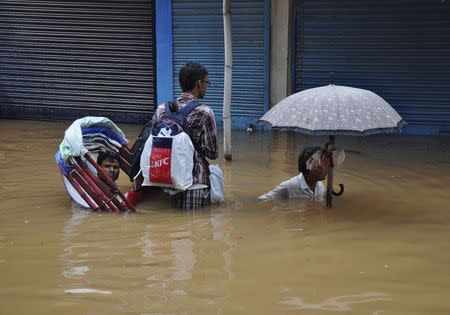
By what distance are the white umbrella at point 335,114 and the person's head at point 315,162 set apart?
1.70 feet

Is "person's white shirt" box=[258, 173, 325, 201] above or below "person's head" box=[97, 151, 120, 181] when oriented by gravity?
below

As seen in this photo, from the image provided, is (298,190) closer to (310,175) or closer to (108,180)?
(310,175)

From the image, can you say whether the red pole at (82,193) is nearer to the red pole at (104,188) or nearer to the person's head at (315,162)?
the red pole at (104,188)

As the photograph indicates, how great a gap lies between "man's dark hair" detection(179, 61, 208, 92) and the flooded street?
107cm

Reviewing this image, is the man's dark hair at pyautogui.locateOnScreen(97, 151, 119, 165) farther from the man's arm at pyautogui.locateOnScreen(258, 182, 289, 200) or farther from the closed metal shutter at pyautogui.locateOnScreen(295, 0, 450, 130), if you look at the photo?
the closed metal shutter at pyautogui.locateOnScreen(295, 0, 450, 130)

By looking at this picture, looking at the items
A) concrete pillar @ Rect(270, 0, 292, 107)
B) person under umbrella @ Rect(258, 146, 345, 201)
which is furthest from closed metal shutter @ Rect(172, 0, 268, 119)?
person under umbrella @ Rect(258, 146, 345, 201)

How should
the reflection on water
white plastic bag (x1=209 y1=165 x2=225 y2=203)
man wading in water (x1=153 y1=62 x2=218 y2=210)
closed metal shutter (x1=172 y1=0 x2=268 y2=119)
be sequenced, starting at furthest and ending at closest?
closed metal shutter (x1=172 y1=0 x2=268 y2=119) → white plastic bag (x1=209 y1=165 x2=225 y2=203) → man wading in water (x1=153 y1=62 x2=218 y2=210) → the reflection on water

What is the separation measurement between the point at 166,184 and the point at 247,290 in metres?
1.69

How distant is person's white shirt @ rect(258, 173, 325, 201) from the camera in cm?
555

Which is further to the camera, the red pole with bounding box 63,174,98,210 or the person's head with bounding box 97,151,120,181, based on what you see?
the person's head with bounding box 97,151,120,181

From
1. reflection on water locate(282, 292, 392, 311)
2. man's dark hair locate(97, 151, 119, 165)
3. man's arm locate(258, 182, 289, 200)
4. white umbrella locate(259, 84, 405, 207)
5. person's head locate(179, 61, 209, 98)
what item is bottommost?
reflection on water locate(282, 292, 392, 311)

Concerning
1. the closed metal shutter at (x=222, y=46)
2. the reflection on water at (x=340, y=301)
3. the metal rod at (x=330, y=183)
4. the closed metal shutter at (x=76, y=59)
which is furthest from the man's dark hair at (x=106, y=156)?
the closed metal shutter at (x=76, y=59)

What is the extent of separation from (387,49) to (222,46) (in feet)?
8.20

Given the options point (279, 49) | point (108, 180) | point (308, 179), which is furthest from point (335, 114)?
point (279, 49)
